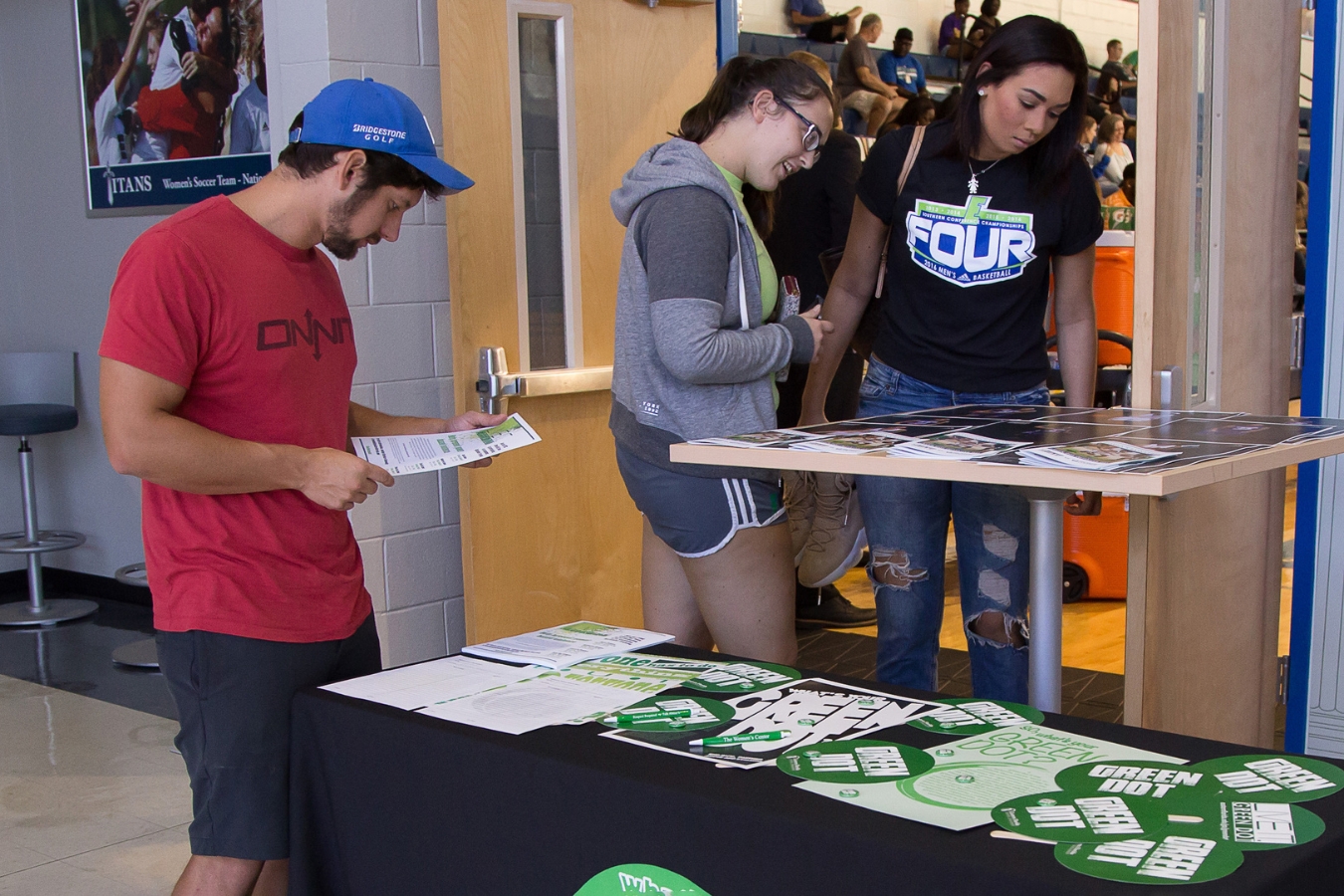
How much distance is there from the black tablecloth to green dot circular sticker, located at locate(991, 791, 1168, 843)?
1.4 inches

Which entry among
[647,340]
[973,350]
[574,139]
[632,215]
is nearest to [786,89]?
[632,215]

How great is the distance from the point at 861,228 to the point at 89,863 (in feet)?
7.41

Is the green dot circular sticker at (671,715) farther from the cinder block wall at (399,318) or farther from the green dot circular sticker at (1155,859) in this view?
the cinder block wall at (399,318)

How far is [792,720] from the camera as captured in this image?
4.83 ft

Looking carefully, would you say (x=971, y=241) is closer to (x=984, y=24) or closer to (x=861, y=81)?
(x=861, y=81)

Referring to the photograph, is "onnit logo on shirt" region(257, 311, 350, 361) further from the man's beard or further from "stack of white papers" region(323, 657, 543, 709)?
"stack of white papers" region(323, 657, 543, 709)

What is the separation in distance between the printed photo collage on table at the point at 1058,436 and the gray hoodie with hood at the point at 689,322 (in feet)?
0.34

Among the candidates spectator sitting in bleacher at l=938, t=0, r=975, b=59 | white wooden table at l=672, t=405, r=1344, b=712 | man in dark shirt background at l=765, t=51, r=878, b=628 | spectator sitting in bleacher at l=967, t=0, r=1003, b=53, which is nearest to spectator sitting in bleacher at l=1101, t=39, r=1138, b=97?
spectator sitting in bleacher at l=967, t=0, r=1003, b=53

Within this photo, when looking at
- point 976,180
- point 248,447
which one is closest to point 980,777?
point 248,447

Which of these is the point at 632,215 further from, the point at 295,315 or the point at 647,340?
the point at 295,315

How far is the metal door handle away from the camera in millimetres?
3135

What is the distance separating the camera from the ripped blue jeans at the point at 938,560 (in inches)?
92.6

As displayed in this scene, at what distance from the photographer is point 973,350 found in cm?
240

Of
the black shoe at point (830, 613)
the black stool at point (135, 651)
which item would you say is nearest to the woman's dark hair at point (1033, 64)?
the black shoe at point (830, 613)
